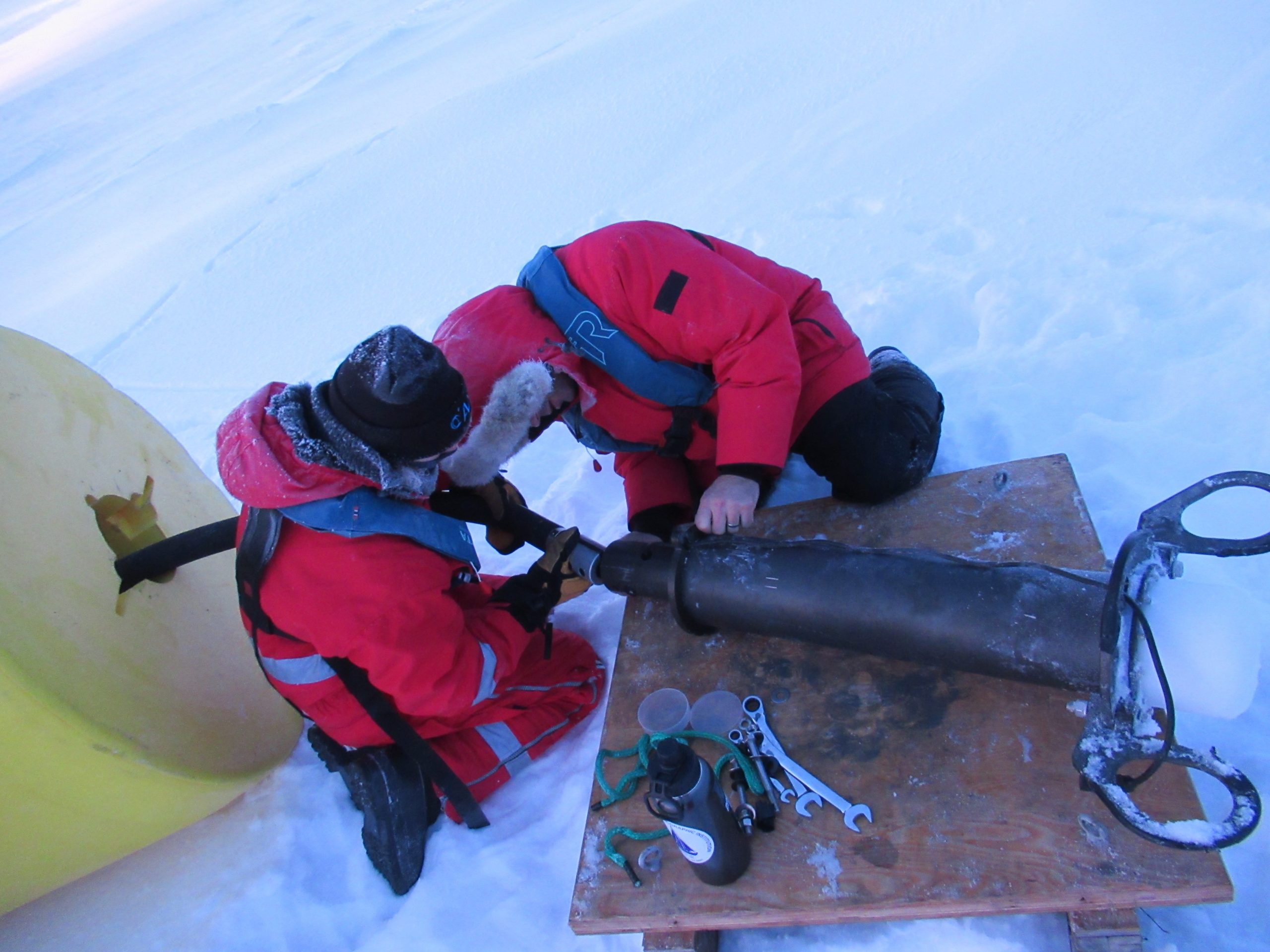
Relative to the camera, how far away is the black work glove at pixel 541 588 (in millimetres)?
1983

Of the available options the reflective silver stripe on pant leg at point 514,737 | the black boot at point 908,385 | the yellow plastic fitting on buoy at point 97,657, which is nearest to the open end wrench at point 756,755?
the reflective silver stripe on pant leg at point 514,737

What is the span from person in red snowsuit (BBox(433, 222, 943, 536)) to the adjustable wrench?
0.48 meters

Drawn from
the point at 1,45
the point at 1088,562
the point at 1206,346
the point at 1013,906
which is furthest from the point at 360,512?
the point at 1,45

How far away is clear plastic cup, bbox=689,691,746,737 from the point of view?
1717 millimetres

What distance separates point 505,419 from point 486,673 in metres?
0.64

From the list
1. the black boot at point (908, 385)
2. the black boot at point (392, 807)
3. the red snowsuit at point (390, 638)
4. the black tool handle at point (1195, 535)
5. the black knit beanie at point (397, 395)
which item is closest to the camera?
the black tool handle at point (1195, 535)

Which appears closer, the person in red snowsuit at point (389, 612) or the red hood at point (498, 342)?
the person in red snowsuit at point (389, 612)

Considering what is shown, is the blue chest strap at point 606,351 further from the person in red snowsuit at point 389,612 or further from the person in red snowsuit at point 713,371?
the person in red snowsuit at point 389,612

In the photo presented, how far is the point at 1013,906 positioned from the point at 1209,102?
12.5 ft

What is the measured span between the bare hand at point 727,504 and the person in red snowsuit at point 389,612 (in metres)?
0.48

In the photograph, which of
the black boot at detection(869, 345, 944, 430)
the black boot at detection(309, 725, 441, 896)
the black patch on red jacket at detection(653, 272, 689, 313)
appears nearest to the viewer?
the black patch on red jacket at detection(653, 272, 689, 313)

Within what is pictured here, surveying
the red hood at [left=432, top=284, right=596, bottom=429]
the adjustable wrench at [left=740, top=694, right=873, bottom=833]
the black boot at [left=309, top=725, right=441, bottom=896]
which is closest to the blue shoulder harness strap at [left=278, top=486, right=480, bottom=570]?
the red hood at [left=432, top=284, right=596, bottom=429]

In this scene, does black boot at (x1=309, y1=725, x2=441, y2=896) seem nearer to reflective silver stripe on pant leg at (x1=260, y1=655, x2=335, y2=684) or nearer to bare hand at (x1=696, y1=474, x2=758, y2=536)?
reflective silver stripe on pant leg at (x1=260, y1=655, x2=335, y2=684)

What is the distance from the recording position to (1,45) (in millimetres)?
19047
